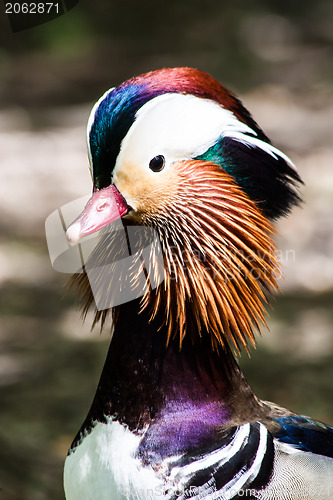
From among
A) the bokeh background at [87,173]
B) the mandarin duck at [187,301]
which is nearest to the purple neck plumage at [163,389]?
the mandarin duck at [187,301]

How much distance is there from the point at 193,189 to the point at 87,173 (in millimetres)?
2021

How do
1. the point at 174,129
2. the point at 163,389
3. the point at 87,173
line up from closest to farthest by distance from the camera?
the point at 174,129 → the point at 163,389 → the point at 87,173

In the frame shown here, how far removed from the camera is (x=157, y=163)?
1.04m

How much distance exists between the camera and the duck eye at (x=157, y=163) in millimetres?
1033

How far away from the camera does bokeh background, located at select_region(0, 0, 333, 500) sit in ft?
7.34

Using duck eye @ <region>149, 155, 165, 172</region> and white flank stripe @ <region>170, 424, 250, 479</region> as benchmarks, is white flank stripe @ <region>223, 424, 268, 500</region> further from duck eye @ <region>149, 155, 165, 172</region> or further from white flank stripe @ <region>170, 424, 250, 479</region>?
duck eye @ <region>149, 155, 165, 172</region>

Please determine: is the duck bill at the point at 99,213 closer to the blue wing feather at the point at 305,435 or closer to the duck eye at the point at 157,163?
the duck eye at the point at 157,163

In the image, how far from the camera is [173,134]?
3.38 feet

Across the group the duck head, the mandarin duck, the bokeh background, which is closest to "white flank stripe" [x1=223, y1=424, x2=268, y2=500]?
the mandarin duck

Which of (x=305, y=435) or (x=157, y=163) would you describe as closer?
(x=157, y=163)

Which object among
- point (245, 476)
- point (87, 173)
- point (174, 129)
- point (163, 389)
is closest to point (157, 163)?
point (174, 129)

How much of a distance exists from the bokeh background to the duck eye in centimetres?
103

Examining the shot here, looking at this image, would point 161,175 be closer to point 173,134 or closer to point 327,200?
point 173,134

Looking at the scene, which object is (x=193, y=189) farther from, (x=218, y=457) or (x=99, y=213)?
(x=218, y=457)
